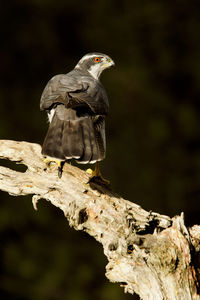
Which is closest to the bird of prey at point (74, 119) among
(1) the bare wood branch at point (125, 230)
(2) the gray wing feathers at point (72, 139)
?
(2) the gray wing feathers at point (72, 139)

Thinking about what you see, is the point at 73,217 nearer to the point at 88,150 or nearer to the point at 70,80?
the point at 88,150

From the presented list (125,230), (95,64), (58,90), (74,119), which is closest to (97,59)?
(95,64)

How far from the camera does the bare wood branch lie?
2844mm

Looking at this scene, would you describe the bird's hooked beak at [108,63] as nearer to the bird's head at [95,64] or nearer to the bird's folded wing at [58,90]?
the bird's head at [95,64]

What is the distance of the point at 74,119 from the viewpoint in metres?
3.41

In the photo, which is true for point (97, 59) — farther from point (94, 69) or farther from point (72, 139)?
point (72, 139)

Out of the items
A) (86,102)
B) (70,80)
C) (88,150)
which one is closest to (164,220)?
(88,150)

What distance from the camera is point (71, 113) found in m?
3.45

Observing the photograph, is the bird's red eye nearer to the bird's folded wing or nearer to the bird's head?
the bird's head

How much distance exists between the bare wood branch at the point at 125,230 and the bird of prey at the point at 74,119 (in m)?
0.18

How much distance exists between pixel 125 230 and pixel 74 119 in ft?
3.01

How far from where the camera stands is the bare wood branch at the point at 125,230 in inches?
112

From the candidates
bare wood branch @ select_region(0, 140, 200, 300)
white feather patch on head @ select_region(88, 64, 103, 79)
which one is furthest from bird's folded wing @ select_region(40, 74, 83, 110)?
white feather patch on head @ select_region(88, 64, 103, 79)

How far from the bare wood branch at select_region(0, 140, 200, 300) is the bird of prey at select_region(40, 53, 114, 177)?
0.58 ft
